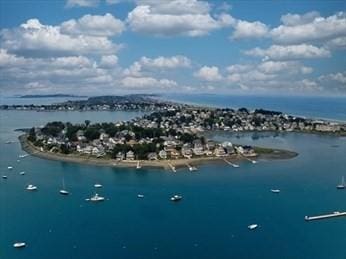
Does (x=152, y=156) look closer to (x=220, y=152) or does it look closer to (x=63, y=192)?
(x=220, y=152)

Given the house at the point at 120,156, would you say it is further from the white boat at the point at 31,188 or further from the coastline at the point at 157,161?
the white boat at the point at 31,188

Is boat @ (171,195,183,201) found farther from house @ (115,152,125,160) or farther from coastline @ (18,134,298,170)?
house @ (115,152,125,160)

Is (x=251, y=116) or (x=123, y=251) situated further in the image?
(x=251, y=116)

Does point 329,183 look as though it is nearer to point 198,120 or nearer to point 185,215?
point 185,215

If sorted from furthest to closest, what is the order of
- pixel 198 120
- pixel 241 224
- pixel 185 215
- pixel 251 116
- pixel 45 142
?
1. pixel 251 116
2. pixel 198 120
3. pixel 45 142
4. pixel 185 215
5. pixel 241 224

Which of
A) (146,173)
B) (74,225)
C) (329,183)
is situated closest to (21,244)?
(74,225)

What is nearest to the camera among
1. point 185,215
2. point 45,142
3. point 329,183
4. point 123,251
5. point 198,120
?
point 123,251

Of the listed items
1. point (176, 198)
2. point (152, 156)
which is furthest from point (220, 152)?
point (176, 198)

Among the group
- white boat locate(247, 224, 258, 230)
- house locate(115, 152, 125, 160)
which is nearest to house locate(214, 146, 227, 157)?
house locate(115, 152, 125, 160)
